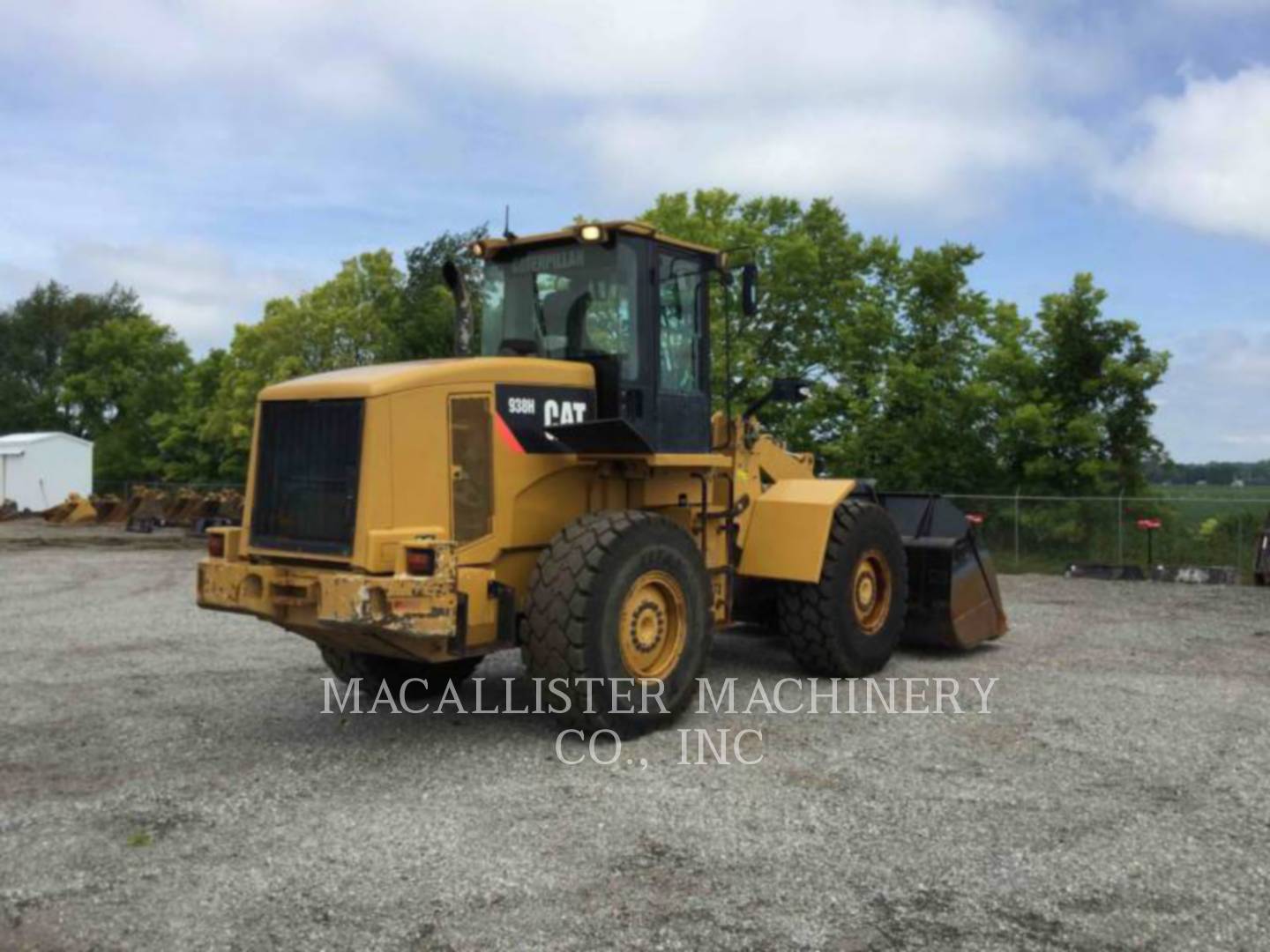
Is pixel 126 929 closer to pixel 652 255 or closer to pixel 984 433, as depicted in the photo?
pixel 652 255

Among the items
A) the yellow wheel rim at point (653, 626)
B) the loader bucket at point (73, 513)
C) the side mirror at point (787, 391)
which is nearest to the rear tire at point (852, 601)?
the side mirror at point (787, 391)

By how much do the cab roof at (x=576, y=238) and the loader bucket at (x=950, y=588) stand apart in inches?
140

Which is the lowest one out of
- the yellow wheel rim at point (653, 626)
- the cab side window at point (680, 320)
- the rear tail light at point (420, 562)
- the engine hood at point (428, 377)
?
the yellow wheel rim at point (653, 626)

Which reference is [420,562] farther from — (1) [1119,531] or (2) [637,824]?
(1) [1119,531]

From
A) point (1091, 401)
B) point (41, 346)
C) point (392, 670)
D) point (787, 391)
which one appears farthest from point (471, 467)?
point (41, 346)

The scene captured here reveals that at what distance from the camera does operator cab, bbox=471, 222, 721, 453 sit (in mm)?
7953

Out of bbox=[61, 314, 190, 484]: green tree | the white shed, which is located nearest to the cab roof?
the white shed

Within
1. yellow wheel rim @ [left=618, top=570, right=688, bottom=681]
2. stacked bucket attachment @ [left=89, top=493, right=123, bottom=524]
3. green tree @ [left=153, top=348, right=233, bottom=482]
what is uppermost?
green tree @ [left=153, top=348, right=233, bottom=482]

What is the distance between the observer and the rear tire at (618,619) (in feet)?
22.5

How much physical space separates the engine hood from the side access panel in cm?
202

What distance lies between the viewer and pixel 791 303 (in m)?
33.4

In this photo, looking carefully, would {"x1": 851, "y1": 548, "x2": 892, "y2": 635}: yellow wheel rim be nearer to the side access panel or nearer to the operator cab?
the side access panel

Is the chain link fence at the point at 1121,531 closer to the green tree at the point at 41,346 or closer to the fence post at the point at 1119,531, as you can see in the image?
the fence post at the point at 1119,531

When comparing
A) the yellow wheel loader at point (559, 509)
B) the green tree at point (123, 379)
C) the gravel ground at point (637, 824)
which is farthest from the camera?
the green tree at point (123, 379)
